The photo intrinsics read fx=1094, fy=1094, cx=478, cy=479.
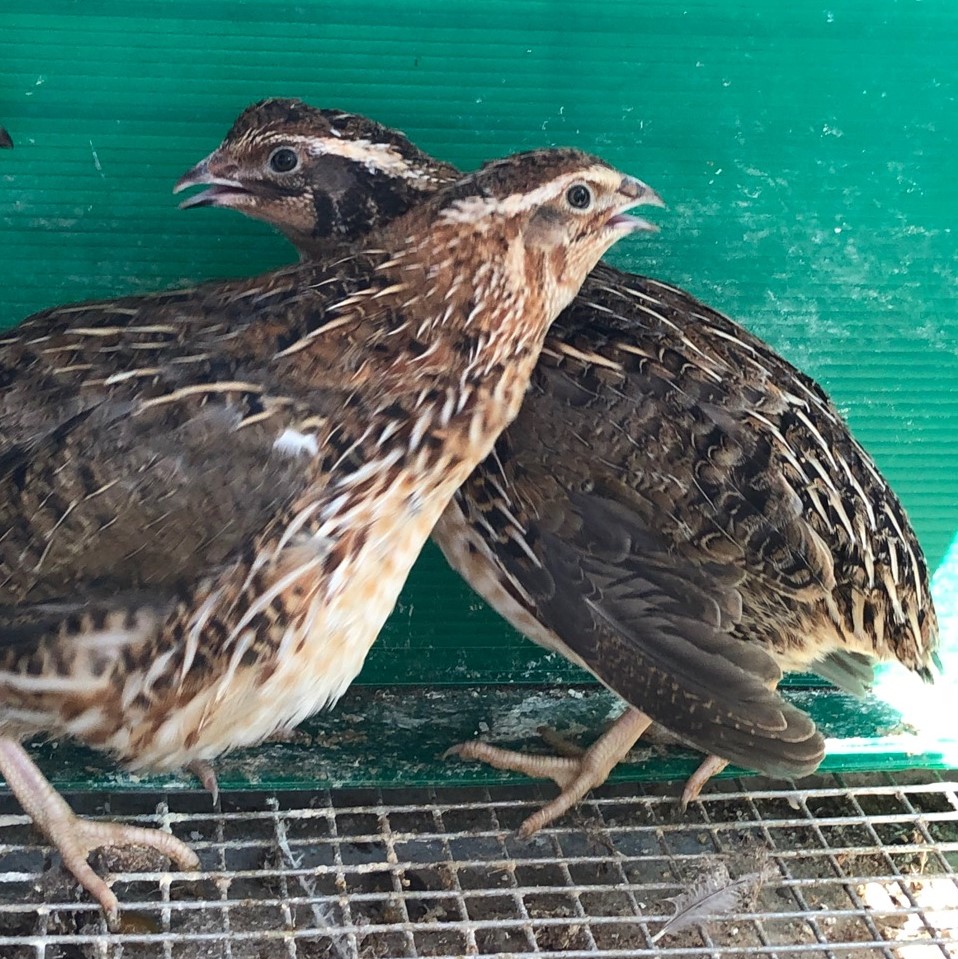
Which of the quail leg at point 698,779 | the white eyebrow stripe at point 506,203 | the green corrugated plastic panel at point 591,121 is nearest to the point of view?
the white eyebrow stripe at point 506,203

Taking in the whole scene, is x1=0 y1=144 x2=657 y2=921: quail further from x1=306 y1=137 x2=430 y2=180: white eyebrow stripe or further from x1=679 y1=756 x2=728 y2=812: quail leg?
x1=679 y1=756 x2=728 y2=812: quail leg

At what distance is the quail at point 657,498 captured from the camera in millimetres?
2201

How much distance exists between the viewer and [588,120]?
2.53 metres

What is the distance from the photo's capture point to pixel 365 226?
94.7 inches

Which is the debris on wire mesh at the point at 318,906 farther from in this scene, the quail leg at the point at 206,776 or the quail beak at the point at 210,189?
the quail beak at the point at 210,189

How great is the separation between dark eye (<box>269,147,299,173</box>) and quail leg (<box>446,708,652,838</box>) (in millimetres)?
1420

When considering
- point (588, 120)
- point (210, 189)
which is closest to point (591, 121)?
point (588, 120)

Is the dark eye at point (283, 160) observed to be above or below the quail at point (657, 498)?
above

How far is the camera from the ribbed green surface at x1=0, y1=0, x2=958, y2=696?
2385mm

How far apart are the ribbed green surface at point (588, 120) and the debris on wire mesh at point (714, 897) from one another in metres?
Result: 1.32

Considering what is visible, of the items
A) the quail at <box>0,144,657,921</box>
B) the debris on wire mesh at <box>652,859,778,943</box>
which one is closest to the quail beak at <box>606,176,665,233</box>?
the quail at <box>0,144,657,921</box>

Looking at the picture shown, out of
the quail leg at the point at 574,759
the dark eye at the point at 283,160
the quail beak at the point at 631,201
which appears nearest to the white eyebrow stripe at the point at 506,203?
the quail beak at the point at 631,201

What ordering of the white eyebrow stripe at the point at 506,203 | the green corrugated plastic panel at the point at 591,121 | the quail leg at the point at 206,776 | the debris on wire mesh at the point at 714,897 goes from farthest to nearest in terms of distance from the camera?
the quail leg at the point at 206,776
the green corrugated plastic panel at the point at 591,121
the debris on wire mesh at the point at 714,897
the white eyebrow stripe at the point at 506,203

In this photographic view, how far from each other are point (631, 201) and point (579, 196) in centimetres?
14
